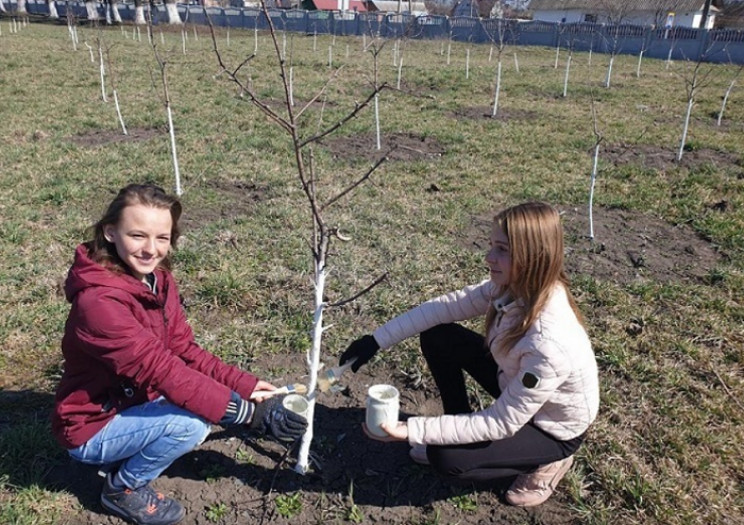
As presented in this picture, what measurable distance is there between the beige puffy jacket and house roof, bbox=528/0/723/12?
114ft

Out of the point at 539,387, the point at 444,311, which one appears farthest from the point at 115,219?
the point at 539,387

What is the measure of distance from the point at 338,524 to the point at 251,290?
75.8 inches

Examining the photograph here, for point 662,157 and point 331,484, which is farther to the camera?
point 662,157

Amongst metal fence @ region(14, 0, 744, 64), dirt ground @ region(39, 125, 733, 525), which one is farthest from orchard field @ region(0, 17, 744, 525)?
metal fence @ region(14, 0, 744, 64)

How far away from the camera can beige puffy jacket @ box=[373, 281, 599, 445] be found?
6.38 ft

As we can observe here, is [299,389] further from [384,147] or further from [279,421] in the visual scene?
[384,147]

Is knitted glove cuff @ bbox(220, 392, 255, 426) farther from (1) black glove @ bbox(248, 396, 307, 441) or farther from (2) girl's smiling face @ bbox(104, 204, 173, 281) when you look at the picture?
(2) girl's smiling face @ bbox(104, 204, 173, 281)

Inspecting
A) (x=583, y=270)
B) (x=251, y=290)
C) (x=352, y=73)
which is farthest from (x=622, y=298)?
(x=352, y=73)

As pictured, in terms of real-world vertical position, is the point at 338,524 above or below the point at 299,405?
below

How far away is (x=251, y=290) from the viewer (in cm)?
384

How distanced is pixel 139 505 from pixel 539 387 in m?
1.49

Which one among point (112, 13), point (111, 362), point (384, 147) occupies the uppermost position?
point (112, 13)

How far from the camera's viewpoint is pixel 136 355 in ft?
6.15

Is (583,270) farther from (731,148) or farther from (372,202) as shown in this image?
(731,148)
